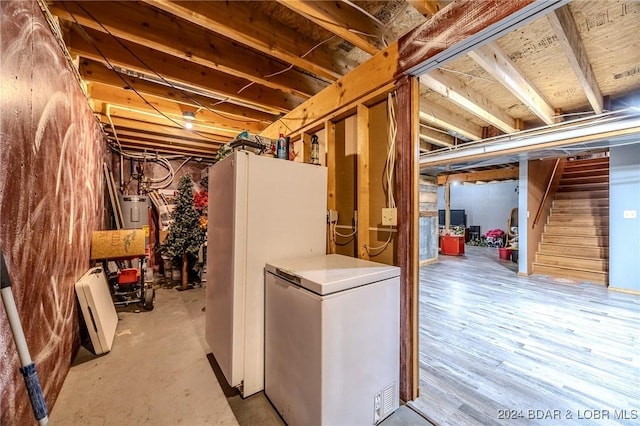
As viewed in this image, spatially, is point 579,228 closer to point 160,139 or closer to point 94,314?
point 94,314

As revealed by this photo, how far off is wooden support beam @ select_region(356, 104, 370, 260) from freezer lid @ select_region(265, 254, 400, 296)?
247 mm

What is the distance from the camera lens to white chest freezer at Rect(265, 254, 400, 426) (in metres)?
1.27

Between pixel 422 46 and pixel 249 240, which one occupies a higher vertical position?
pixel 422 46

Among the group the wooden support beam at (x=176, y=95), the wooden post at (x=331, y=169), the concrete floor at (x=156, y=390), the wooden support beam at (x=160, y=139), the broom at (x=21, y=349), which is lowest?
the concrete floor at (x=156, y=390)

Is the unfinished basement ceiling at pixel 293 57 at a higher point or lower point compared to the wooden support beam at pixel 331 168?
higher

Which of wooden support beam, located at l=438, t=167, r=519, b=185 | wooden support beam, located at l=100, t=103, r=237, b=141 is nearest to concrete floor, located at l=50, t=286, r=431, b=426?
wooden support beam, located at l=100, t=103, r=237, b=141

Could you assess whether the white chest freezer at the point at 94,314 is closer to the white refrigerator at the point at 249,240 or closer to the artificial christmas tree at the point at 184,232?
the white refrigerator at the point at 249,240

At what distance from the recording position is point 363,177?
79.1 inches

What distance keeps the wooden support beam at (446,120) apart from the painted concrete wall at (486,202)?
22.0 ft

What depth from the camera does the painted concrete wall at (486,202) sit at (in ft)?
31.9

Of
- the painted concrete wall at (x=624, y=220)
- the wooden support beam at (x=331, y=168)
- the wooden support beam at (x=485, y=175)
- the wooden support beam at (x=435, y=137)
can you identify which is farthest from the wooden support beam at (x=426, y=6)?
the wooden support beam at (x=485, y=175)

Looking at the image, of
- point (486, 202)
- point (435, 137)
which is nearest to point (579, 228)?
point (435, 137)

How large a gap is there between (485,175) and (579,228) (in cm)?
290

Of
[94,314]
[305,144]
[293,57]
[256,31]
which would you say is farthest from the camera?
[305,144]
